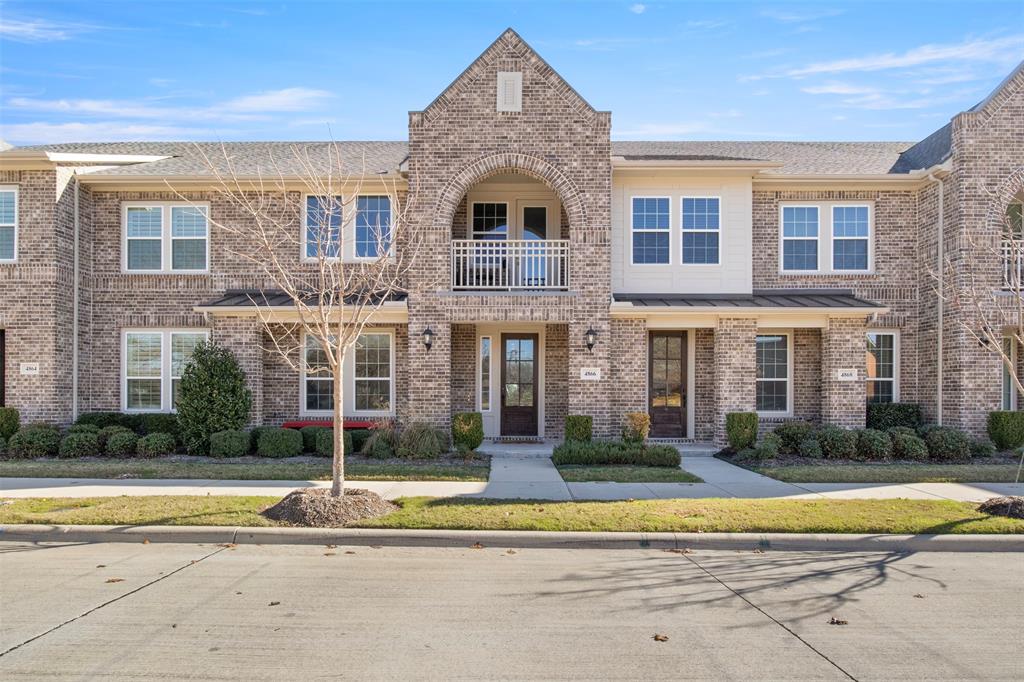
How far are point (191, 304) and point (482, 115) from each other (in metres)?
8.62

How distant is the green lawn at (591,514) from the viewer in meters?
8.20

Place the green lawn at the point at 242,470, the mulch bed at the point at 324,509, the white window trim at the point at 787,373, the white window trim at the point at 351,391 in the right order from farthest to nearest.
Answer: the white window trim at the point at 787,373 → the white window trim at the point at 351,391 → the green lawn at the point at 242,470 → the mulch bed at the point at 324,509

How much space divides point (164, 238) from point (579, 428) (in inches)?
449

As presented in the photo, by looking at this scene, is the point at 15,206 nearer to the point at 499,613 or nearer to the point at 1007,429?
the point at 499,613

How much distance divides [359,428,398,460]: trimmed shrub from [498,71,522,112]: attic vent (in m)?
7.69

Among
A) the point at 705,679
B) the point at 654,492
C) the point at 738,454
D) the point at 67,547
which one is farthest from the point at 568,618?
the point at 738,454

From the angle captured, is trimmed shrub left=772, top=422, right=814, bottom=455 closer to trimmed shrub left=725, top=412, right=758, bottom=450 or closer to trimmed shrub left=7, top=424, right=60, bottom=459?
trimmed shrub left=725, top=412, right=758, bottom=450

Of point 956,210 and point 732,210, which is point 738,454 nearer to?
point 732,210

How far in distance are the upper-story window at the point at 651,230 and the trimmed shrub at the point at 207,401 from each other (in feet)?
32.4

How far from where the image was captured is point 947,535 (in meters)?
8.03

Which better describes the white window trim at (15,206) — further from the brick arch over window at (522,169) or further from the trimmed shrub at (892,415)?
the trimmed shrub at (892,415)

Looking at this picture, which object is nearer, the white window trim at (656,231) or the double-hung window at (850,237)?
the white window trim at (656,231)

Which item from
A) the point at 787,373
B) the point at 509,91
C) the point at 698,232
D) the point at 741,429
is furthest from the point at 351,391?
the point at 787,373

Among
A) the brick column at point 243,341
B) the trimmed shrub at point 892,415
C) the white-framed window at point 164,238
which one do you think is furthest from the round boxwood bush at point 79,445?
the trimmed shrub at point 892,415
